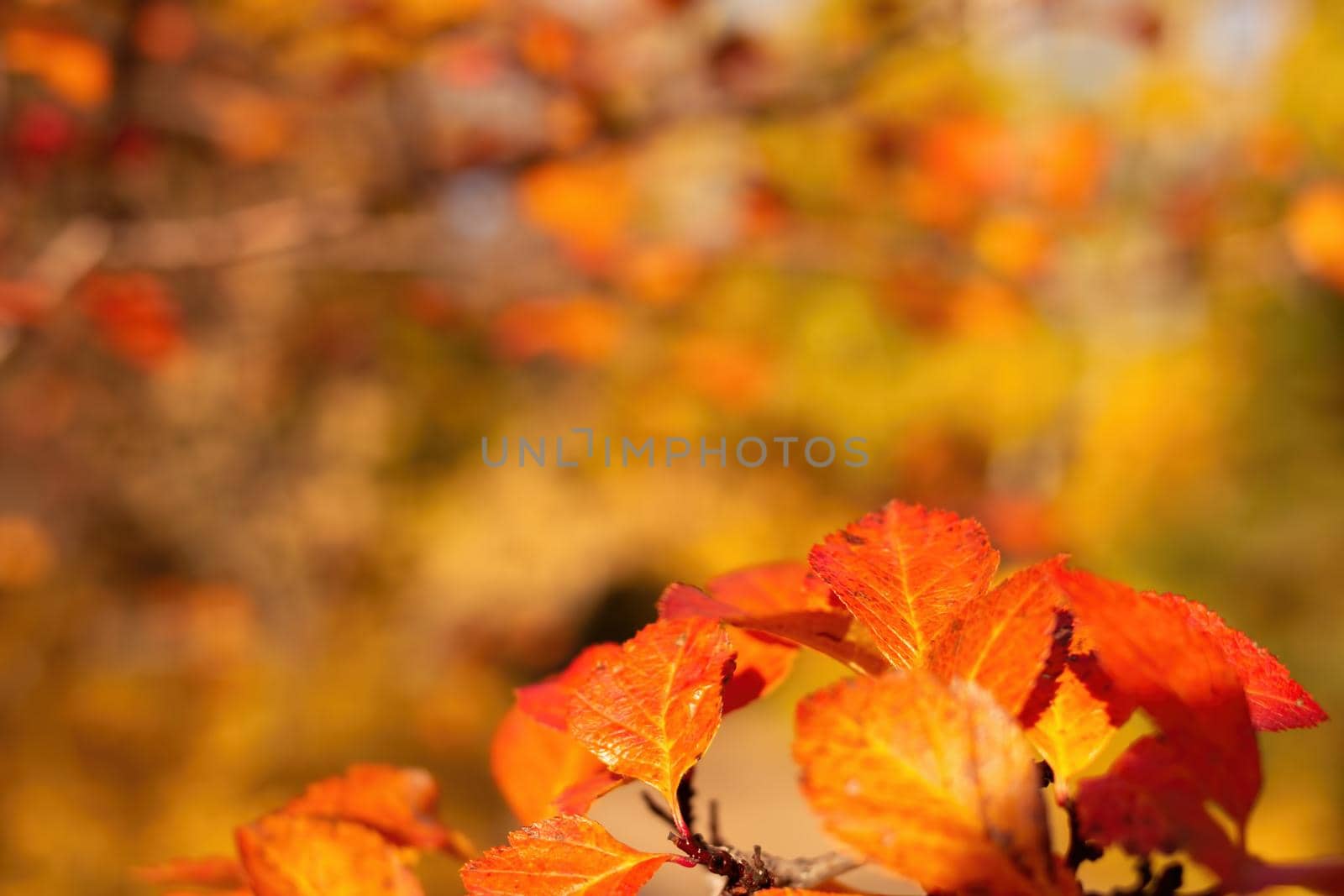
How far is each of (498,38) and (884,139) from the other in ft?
4.05

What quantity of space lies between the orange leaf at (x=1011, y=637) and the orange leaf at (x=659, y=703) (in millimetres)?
63

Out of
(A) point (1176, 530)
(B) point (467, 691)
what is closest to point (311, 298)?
(B) point (467, 691)

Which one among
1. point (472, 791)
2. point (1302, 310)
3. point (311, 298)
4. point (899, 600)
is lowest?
point (472, 791)

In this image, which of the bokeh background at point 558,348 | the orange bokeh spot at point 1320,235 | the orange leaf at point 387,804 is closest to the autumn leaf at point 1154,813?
the orange leaf at point 387,804

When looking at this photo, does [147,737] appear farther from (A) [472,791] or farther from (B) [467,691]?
(B) [467,691]

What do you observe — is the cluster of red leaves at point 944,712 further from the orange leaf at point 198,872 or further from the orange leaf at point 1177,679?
the orange leaf at point 198,872

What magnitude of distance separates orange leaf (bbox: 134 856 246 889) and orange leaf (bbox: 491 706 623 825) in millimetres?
95

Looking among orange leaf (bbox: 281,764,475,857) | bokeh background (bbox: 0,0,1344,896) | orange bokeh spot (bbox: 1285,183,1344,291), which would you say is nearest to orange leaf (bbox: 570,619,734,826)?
orange leaf (bbox: 281,764,475,857)

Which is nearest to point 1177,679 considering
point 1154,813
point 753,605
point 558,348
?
point 1154,813

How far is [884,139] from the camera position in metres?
2.66

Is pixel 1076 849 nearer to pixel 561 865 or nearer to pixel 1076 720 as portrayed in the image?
pixel 1076 720

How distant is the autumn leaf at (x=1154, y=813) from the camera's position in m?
0.19

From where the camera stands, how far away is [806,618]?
26cm

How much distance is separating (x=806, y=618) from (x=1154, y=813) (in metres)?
0.09
